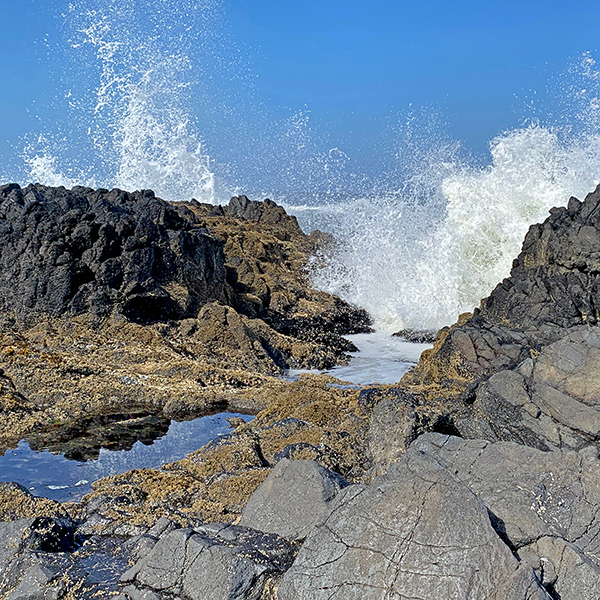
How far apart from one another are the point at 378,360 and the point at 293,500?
8046mm

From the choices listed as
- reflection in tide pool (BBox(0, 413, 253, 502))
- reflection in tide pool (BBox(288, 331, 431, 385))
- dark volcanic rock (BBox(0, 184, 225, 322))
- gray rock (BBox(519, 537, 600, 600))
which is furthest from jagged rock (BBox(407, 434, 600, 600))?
dark volcanic rock (BBox(0, 184, 225, 322))

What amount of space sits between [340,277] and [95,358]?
32.9 ft

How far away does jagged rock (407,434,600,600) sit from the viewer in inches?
121

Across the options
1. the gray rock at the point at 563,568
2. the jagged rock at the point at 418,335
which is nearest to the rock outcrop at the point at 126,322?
the jagged rock at the point at 418,335

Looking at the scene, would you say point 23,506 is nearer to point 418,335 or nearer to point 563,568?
point 563,568

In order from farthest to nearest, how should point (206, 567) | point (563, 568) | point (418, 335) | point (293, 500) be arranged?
point (418, 335)
point (293, 500)
point (206, 567)
point (563, 568)

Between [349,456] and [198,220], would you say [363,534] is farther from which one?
[198,220]

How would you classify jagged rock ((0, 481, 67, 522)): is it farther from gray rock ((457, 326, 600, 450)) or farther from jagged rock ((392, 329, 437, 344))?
jagged rock ((392, 329, 437, 344))

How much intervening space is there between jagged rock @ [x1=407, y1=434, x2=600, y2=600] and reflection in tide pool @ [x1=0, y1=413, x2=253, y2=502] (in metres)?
2.91

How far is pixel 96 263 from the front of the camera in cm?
1104

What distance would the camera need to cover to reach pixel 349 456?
5.52m

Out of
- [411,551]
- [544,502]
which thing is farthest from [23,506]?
[544,502]

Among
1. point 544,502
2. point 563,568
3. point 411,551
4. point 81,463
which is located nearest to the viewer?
point 411,551

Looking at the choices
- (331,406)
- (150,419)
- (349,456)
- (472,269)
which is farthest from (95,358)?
(472,269)
